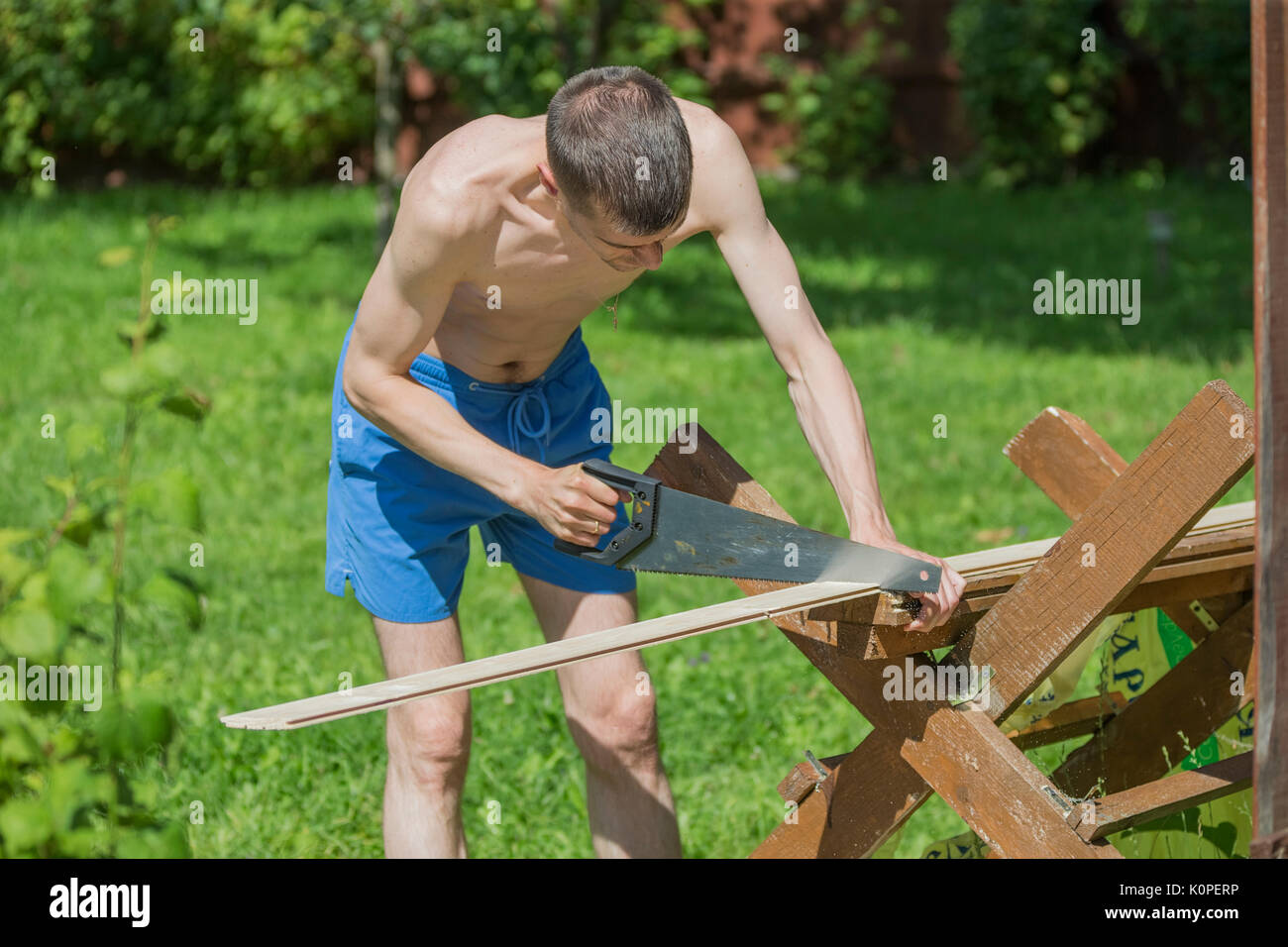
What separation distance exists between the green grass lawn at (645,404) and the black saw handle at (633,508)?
737 mm

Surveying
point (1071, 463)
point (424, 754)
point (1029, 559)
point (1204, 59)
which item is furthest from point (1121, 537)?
point (1204, 59)

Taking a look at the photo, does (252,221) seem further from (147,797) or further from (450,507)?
(147,797)

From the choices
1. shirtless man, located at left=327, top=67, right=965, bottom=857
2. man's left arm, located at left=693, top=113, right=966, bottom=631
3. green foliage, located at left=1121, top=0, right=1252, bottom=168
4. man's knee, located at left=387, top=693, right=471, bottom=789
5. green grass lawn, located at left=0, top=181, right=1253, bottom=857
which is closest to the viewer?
shirtless man, located at left=327, top=67, right=965, bottom=857

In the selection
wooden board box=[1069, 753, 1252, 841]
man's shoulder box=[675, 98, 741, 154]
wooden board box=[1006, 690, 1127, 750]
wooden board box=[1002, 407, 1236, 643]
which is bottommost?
wooden board box=[1069, 753, 1252, 841]

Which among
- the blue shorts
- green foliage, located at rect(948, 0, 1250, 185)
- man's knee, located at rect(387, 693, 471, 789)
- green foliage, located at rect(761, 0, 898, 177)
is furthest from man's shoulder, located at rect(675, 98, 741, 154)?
green foliage, located at rect(761, 0, 898, 177)

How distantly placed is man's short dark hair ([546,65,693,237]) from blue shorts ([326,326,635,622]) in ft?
2.31

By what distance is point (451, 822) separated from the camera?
316 centimetres

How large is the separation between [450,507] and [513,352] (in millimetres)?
372

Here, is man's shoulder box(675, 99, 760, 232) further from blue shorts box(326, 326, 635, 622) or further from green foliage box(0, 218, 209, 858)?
green foliage box(0, 218, 209, 858)

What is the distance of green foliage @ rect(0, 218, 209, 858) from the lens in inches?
66.9

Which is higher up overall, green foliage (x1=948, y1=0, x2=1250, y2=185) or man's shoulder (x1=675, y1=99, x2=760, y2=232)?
green foliage (x1=948, y1=0, x2=1250, y2=185)

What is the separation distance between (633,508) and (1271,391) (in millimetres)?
1094

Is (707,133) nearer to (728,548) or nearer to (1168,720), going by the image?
(728,548)

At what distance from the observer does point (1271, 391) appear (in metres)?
1.76
